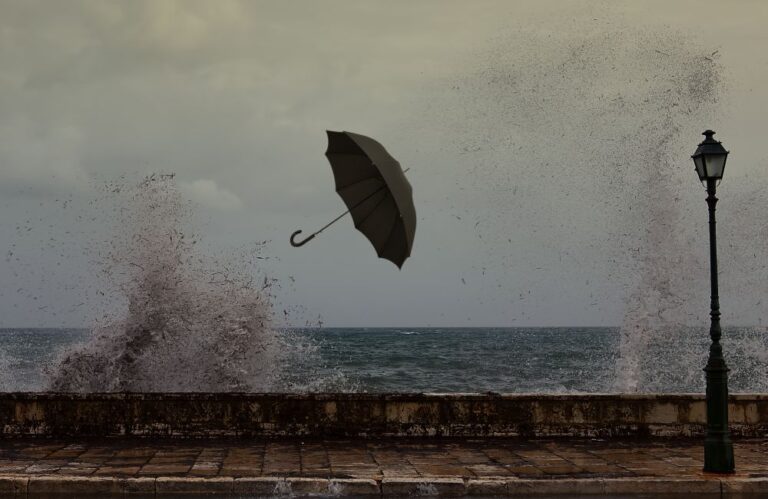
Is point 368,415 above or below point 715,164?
below

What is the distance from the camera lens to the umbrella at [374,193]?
8.91 metres

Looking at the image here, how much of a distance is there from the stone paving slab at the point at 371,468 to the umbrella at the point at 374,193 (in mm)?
2280

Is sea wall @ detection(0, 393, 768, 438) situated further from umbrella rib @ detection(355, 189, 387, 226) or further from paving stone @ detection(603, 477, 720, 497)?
paving stone @ detection(603, 477, 720, 497)

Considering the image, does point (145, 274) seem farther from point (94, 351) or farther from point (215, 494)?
point (215, 494)

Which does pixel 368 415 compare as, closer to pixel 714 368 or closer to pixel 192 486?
pixel 192 486

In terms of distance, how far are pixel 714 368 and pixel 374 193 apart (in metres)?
4.05

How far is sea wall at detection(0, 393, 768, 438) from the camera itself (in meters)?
10.2

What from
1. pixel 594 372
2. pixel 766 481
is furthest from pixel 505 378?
pixel 766 481

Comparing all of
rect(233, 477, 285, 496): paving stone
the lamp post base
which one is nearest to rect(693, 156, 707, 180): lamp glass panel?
the lamp post base

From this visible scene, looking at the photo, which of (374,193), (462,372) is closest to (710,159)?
(374,193)

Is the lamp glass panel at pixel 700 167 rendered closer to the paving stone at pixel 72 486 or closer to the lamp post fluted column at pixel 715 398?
the lamp post fluted column at pixel 715 398

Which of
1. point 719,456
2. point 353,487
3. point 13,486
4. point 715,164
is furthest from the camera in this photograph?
point 715,164

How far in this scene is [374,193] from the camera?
9.27m

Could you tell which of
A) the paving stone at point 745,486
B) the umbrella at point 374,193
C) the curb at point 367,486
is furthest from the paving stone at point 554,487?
the umbrella at point 374,193
